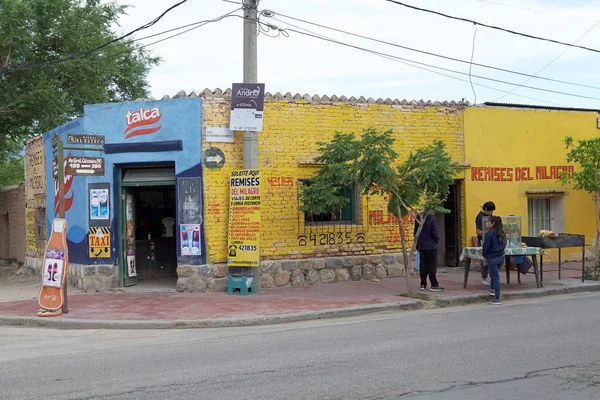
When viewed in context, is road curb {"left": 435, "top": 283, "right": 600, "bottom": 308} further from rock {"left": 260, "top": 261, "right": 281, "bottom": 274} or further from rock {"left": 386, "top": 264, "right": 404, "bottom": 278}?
rock {"left": 260, "top": 261, "right": 281, "bottom": 274}

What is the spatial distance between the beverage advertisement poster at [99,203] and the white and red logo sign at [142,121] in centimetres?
129

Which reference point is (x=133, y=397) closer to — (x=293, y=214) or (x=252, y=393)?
(x=252, y=393)

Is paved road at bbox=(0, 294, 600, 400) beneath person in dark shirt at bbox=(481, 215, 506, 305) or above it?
beneath

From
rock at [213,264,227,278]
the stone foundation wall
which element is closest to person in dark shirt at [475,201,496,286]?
the stone foundation wall

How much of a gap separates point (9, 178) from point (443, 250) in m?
30.3

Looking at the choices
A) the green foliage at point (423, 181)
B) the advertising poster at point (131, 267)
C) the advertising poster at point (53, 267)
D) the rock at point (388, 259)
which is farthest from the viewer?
the rock at point (388, 259)

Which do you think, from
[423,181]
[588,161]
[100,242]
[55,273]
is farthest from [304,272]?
[588,161]

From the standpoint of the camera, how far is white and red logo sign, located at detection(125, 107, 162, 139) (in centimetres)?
1416

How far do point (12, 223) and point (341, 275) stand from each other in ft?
42.1

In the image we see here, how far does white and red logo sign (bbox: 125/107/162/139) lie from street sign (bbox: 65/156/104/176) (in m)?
2.69

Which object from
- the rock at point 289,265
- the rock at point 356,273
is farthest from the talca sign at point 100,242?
the rock at point 356,273

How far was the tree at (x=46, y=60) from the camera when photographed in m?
19.7

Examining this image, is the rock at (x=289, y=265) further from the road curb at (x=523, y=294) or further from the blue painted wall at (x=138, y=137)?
the road curb at (x=523, y=294)

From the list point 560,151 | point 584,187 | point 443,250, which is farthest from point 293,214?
point 560,151
